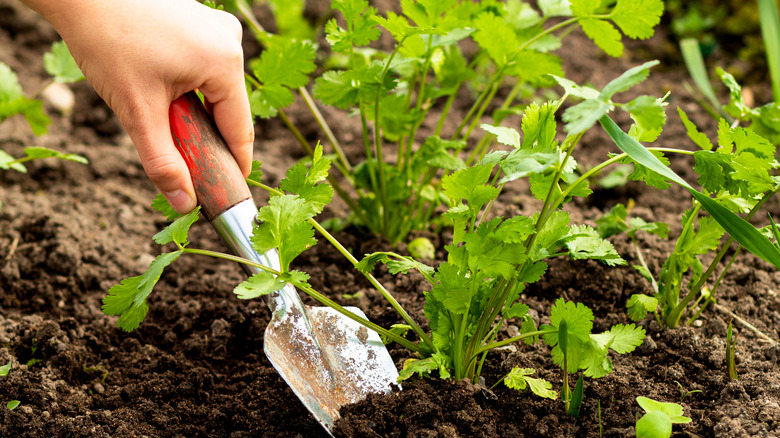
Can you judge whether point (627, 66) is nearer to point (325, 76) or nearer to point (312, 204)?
point (325, 76)

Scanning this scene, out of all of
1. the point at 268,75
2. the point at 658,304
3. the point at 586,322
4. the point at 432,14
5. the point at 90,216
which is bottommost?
the point at 90,216

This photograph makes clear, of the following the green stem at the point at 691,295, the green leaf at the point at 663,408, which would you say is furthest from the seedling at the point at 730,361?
the green leaf at the point at 663,408

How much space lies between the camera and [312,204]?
1.38 metres

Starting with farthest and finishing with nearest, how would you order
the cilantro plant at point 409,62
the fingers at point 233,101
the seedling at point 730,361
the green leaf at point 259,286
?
the cilantro plant at point 409,62 < the seedling at point 730,361 < the fingers at point 233,101 < the green leaf at point 259,286

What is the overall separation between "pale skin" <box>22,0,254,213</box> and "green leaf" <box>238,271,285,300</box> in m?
0.31

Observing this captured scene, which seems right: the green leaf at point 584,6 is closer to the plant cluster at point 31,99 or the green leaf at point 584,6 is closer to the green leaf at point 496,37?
the green leaf at point 496,37

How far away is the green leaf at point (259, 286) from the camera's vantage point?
3.81 ft

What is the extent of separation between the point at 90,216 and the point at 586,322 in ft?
5.98

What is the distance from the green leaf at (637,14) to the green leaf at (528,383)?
32.9 inches

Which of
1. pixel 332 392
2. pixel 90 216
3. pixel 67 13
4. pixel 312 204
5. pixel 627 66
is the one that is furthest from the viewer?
pixel 627 66

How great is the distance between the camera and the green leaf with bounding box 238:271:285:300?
116cm

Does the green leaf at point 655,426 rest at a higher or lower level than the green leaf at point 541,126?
lower

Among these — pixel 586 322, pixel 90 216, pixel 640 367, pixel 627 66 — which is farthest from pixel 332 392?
pixel 627 66

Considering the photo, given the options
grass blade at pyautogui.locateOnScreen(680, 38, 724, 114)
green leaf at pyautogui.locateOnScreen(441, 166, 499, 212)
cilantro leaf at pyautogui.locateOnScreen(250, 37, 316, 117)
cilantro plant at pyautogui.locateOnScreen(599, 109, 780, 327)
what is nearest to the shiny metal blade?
cilantro leaf at pyautogui.locateOnScreen(250, 37, 316, 117)
